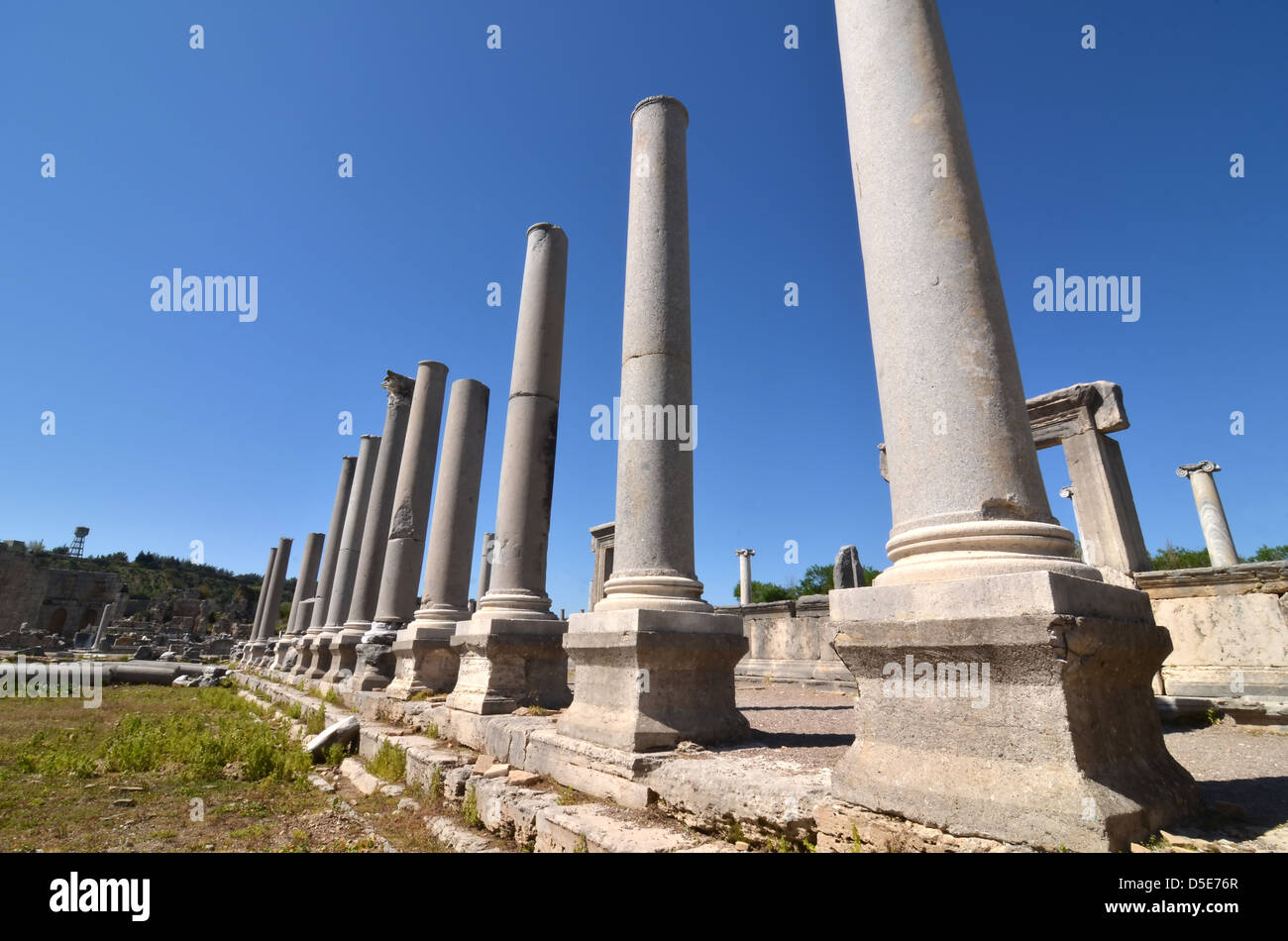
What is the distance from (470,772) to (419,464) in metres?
9.55

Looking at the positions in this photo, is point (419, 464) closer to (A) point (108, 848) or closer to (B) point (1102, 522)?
(A) point (108, 848)

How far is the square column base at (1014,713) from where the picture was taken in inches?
102

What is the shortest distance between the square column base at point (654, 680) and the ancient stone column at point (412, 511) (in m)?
8.45

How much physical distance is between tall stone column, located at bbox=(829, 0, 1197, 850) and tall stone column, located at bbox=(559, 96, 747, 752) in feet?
7.26

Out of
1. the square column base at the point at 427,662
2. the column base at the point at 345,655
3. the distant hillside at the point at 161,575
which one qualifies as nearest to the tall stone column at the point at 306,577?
the column base at the point at 345,655

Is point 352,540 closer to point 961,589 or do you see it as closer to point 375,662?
point 375,662

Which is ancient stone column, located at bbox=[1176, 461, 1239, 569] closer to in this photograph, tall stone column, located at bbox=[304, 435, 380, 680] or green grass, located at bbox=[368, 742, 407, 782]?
green grass, located at bbox=[368, 742, 407, 782]

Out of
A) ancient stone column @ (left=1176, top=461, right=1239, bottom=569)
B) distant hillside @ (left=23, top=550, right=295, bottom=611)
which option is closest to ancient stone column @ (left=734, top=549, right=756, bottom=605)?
ancient stone column @ (left=1176, top=461, right=1239, bottom=569)

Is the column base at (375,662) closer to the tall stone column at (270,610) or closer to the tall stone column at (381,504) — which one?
the tall stone column at (381,504)

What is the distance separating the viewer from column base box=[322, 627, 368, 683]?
13953mm
